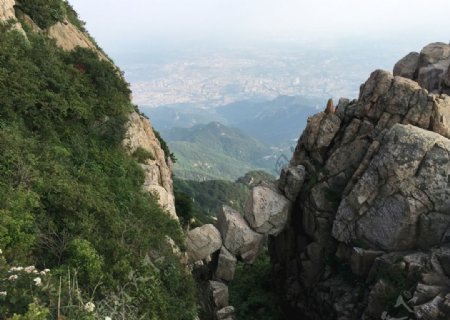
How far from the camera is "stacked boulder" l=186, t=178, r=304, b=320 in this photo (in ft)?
90.5

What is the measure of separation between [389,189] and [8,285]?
18.1 meters

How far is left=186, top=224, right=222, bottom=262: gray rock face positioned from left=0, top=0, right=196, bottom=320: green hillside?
377cm

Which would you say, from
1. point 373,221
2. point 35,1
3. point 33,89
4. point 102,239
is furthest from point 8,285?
point 35,1

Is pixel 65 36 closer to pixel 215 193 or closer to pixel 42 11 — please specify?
pixel 42 11

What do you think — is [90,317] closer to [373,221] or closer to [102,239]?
[102,239]

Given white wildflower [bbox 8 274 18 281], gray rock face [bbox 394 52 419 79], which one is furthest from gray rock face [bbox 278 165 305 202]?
white wildflower [bbox 8 274 18 281]

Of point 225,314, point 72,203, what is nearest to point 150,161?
point 225,314

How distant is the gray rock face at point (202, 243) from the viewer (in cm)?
2734

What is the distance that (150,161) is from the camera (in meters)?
28.7

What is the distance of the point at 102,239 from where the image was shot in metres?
16.5

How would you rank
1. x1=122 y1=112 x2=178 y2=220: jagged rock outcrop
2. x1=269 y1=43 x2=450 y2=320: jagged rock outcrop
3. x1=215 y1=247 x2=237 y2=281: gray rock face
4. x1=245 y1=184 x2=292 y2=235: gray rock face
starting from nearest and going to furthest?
x1=269 y1=43 x2=450 y2=320: jagged rock outcrop → x1=122 y1=112 x2=178 y2=220: jagged rock outcrop → x1=215 y1=247 x2=237 y2=281: gray rock face → x1=245 y1=184 x2=292 y2=235: gray rock face

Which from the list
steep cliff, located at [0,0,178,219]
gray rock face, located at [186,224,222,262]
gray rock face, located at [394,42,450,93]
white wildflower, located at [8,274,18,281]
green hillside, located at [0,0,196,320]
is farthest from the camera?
gray rock face, located at [394,42,450,93]

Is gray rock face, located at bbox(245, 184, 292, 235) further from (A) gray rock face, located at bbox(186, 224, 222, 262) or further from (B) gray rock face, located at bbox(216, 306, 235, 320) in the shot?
(B) gray rock face, located at bbox(216, 306, 235, 320)

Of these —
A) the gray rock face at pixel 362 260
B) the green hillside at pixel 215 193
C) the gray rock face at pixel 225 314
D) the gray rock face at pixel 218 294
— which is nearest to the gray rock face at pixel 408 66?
the gray rock face at pixel 362 260
